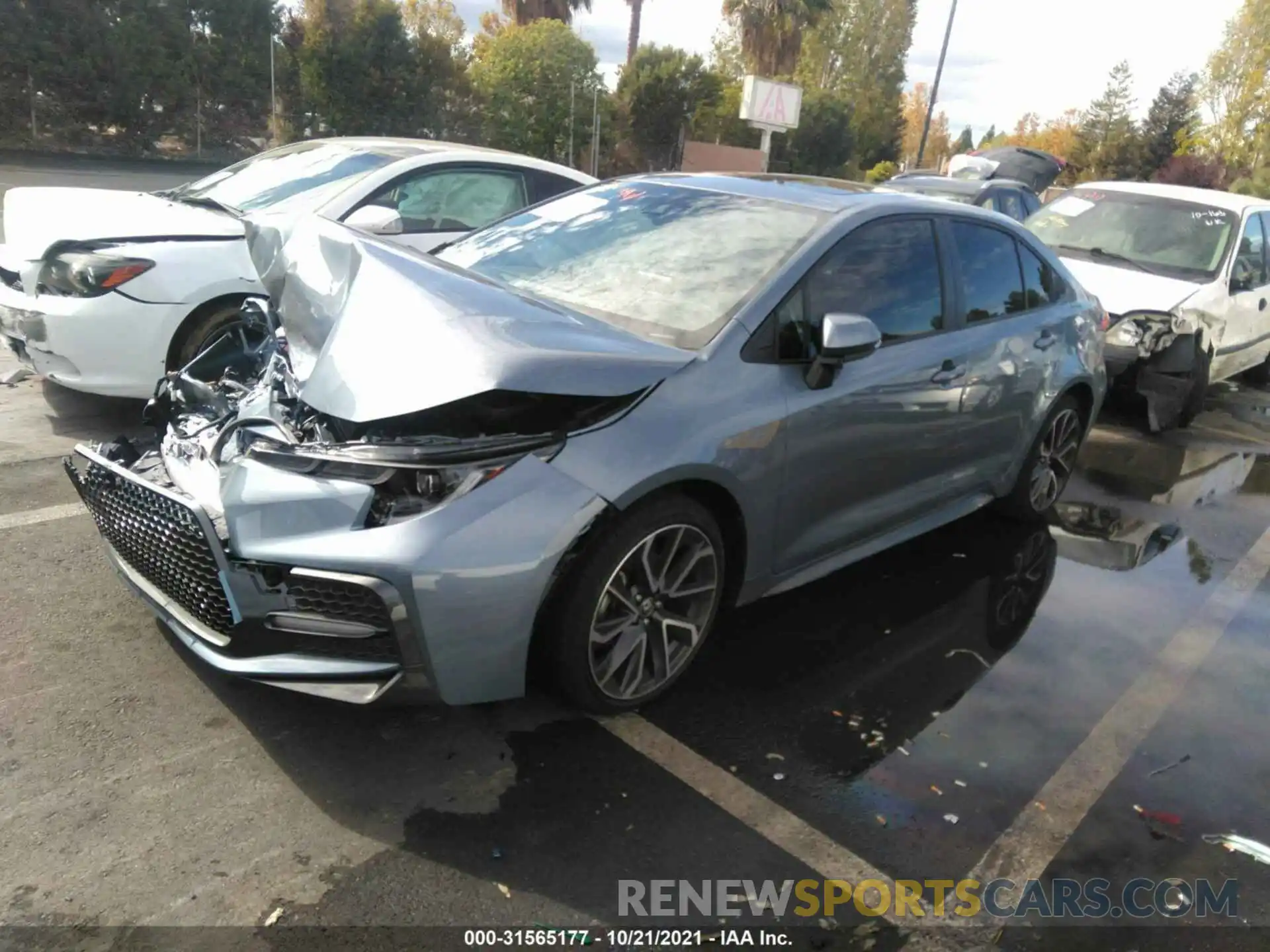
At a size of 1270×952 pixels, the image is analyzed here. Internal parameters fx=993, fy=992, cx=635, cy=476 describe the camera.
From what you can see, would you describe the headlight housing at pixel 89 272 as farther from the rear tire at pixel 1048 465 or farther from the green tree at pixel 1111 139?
the green tree at pixel 1111 139

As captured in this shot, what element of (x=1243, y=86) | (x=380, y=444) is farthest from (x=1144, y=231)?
(x=1243, y=86)

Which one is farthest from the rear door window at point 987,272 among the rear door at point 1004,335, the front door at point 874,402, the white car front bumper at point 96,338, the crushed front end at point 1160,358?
the white car front bumper at point 96,338

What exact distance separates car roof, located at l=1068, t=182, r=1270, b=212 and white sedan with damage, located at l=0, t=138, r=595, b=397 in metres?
6.28

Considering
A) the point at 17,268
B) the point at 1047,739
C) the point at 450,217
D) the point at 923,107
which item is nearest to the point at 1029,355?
the point at 1047,739

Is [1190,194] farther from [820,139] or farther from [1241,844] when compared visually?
[820,139]

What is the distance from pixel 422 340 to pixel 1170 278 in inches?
283

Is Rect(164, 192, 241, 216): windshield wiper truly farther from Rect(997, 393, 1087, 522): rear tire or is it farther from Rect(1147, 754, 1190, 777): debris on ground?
Rect(1147, 754, 1190, 777): debris on ground

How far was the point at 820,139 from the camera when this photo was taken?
3834cm

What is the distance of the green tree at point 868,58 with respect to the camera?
5169cm

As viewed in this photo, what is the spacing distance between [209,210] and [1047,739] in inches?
208

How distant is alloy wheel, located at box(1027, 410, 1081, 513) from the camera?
17.2ft

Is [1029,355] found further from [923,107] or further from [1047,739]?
[923,107]

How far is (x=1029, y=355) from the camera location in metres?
4.72

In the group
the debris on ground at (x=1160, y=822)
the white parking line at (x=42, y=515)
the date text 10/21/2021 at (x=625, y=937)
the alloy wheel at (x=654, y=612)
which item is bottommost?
the date text 10/21/2021 at (x=625, y=937)
